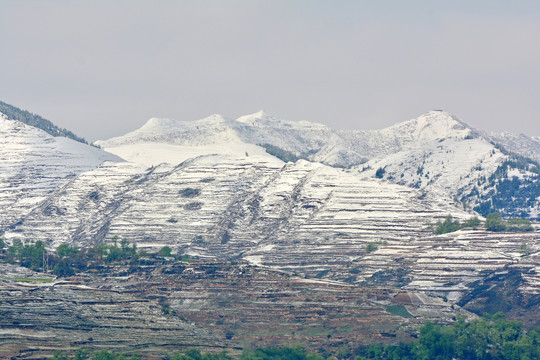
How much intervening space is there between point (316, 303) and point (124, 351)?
1680 inches

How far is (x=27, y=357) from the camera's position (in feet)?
505

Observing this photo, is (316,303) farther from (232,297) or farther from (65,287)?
(65,287)

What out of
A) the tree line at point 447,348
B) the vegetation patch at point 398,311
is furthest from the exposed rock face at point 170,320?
the tree line at point 447,348

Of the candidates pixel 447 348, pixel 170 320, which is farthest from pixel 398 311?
pixel 170 320

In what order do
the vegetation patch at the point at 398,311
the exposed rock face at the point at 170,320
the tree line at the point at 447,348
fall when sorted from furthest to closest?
the vegetation patch at the point at 398,311, the tree line at the point at 447,348, the exposed rock face at the point at 170,320

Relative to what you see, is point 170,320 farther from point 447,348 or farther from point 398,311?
point 447,348

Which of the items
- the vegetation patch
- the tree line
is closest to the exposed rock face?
the vegetation patch

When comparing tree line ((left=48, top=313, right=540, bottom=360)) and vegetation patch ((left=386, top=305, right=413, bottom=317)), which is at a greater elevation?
vegetation patch ((left=386, top=305, right=413, bottom=317))

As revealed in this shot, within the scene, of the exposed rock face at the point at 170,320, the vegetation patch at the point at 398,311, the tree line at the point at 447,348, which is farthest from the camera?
the vegetation patch at the point at 398,311

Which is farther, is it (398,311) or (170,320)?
(398,311)

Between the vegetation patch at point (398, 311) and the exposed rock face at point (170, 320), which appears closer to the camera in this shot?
the exposed rock face at point (170, 320)

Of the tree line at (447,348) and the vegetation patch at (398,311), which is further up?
the vegetation patch at (398,311)

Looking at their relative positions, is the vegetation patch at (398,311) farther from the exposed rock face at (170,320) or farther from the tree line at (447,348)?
the tree line at (447,348)

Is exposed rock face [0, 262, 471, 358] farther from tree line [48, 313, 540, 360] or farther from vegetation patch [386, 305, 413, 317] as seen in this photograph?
tree line [48, 313, 540, 360]
